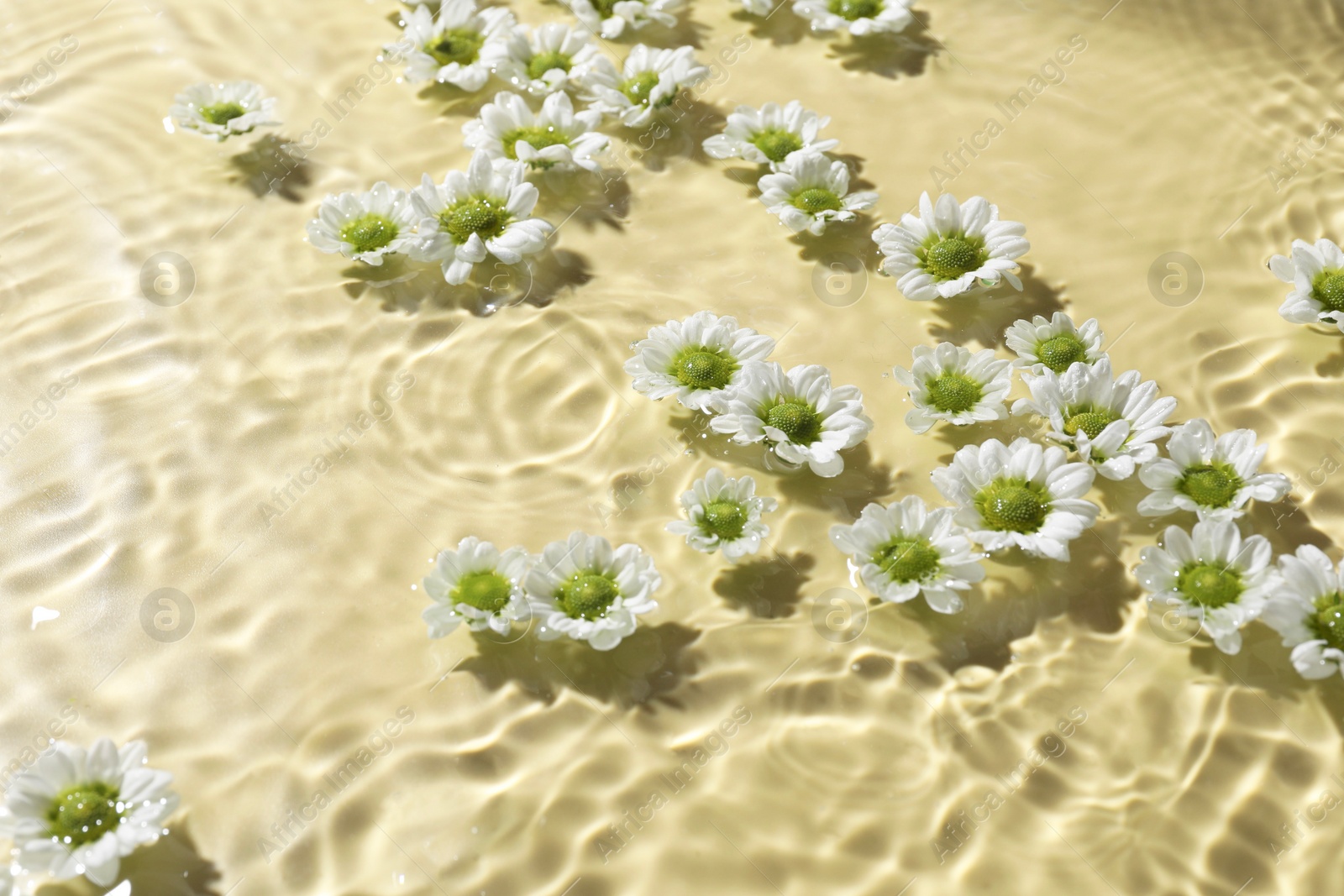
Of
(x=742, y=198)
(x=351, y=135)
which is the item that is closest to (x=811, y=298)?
Answer: (x=742, y=198)

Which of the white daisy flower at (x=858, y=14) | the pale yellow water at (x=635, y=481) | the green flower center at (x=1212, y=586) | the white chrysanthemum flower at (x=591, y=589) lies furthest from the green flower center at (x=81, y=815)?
the white daisy flower at (x=858, y=14)

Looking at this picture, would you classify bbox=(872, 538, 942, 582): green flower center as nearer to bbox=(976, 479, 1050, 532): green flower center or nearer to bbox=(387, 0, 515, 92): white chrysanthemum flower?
bbox=(976, 479, 1050, 532): green flower center

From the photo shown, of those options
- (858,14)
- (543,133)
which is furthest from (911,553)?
(858,14)

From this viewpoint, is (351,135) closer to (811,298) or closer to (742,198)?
(742,198)

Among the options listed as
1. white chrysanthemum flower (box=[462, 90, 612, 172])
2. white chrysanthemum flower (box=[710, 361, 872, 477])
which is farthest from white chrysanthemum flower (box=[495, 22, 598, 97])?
white chrysanthemum flower (box=[710, 361, 872, 477])

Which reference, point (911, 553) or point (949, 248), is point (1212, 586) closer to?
point (911, 553)

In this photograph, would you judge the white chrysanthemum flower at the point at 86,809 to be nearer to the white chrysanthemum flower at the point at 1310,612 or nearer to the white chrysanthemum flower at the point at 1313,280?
the white chrysanthemum flower at the point at 1310,612

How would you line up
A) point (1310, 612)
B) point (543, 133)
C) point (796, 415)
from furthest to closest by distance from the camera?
point (543, 133) < point (796, 415) < point (1310, 612)
